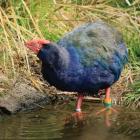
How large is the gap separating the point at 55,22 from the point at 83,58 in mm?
2306

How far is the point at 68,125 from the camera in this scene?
5926 millimetres

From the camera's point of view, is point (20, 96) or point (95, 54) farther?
point (20, 96)

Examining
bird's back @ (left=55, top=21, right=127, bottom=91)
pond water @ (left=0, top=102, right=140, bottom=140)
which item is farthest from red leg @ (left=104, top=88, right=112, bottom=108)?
bird's back @ (left=55, top=21, right=127, bottom=91)

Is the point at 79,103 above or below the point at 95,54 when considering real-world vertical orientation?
below

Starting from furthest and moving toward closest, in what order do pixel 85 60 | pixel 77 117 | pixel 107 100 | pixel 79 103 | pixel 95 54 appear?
pixel 107 100 < pixel 79 103 < pixel 77 117 < pixel 95 54 < pixel 85 60

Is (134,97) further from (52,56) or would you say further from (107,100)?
(52,56)

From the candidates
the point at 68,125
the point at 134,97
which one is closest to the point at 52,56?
the point at 68,125

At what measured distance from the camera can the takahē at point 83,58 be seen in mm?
5578

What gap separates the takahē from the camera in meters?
5.58

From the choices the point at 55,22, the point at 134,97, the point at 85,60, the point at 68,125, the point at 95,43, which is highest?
the point at 55,22

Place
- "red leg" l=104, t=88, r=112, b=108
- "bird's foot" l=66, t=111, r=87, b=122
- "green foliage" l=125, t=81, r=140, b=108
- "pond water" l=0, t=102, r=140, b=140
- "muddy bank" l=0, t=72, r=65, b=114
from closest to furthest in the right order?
"pond water" l=0, t=102, r=140, b=140 → "bird's foot" l=66, t=111, r=87, b=122 → "muddy bank" l=0, t=72, r=65, b=114 → "red leg" l=104, t=88, r=112, b=108 → "green foliage" l=125, t=81, r=140, b=108

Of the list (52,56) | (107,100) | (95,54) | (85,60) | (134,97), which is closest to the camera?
(52,56)

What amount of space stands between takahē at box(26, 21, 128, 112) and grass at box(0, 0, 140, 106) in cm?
85

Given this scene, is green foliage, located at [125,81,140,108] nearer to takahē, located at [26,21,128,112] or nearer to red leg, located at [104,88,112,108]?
red leg, located at [104,88,112,108]
